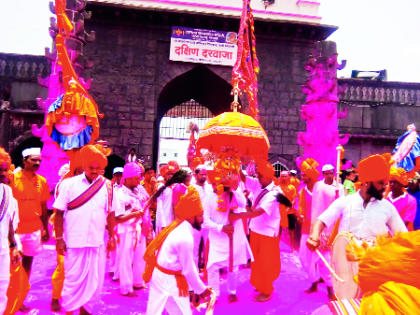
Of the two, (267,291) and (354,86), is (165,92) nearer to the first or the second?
(354,86)

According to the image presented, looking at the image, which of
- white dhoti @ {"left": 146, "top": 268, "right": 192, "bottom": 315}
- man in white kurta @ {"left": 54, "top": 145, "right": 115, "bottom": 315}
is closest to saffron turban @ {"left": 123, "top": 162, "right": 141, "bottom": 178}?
man in white kurta @ {"left": 54, "top": 145, "right": 115, "bottom": 315}

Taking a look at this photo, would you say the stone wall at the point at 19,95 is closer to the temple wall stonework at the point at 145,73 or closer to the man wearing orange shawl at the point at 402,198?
the temple wall stonework at the point at 145,73

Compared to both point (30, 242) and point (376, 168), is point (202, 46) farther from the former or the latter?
point (376, 168)

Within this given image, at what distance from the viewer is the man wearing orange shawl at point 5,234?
3.60 metres

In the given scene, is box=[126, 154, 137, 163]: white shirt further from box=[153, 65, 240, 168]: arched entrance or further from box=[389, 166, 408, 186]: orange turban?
box=[389, 166, 408, 186]: orange turban

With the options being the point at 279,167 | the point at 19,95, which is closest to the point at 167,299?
the point at 279,167

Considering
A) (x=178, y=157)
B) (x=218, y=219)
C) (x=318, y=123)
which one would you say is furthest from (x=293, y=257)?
(x=178, y=157)

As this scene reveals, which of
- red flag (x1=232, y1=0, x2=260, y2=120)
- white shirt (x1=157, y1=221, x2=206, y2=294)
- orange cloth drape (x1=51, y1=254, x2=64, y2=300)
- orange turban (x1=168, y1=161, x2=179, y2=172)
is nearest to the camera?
white shirt (x1=157, y1=221, x2=206, y2=294)

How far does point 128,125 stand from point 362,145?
10.1 meters

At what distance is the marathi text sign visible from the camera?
51.5 feet

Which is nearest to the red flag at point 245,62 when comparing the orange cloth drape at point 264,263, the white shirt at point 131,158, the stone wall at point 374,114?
the orange cloth drape at point 264,263

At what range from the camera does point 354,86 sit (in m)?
18.1

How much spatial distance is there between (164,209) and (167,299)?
3176mm

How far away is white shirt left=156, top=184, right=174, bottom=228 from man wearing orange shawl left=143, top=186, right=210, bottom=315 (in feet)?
8.29
